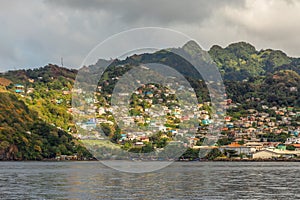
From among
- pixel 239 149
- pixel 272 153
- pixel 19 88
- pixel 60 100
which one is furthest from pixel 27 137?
pixel 272 153

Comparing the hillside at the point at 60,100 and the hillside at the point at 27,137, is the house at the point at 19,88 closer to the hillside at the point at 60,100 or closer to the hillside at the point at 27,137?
the hillside at the point at 60,100

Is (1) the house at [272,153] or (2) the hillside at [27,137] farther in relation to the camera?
(1) the house at [272,153]

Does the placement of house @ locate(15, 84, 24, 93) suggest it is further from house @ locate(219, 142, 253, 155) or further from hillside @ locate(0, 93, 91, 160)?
house @ locate(219, 142, 253, 155)

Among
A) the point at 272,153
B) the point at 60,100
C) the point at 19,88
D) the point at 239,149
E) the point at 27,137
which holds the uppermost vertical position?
the point at 19,88

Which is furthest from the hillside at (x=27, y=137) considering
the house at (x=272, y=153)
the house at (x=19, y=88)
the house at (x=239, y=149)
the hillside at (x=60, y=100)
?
the house at (x=272, y=153)

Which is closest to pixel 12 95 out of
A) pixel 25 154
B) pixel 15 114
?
pixel 15 114

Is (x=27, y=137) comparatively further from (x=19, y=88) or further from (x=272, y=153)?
(x=272, y=153)

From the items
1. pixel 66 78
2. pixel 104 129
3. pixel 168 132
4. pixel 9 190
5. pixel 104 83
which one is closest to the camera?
pixel 9 190

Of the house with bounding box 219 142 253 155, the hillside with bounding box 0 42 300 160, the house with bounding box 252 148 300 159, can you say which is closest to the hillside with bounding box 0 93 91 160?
the hillside with bounding box 0 42 300 160

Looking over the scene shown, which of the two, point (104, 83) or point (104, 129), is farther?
point (104, 83)

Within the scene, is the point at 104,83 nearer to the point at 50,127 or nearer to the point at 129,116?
the point at 50,127

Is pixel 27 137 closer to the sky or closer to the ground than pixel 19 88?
closer to the ground
